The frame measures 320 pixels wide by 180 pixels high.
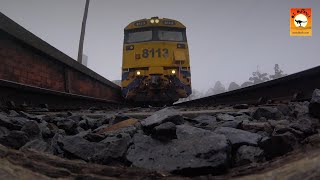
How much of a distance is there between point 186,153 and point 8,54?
4129mm

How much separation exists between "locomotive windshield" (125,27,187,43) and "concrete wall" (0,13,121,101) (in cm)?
308

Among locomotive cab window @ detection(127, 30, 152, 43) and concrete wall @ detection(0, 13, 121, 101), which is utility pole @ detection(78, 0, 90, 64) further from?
concrete wall @ detection(0, 13, 121, 101)

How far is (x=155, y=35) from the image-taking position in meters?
10.5

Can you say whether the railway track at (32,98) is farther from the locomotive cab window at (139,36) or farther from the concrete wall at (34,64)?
the locomotive cab window at (139,36)

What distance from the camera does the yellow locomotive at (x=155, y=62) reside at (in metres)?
10.2

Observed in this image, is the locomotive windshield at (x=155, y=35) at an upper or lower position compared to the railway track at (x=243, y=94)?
upper

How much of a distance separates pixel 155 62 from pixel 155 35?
41.3 inches

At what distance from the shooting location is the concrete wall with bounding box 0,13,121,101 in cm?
463

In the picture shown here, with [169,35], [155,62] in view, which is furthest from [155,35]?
[155,62]

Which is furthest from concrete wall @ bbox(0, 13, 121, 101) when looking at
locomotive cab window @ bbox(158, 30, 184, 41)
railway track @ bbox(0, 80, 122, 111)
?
locomotive cab window @ bbox(158, 30, 184, 41)

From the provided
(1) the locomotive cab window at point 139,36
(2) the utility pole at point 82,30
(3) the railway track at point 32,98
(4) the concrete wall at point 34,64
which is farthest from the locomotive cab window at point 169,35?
(2) the utility pole at point 82,30

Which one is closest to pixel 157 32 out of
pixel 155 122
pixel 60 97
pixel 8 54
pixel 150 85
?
pixel 150 85

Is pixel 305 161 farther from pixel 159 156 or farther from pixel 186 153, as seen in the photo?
pixel 159 156

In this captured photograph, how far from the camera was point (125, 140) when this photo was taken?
6.24ft
